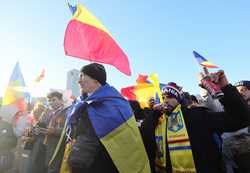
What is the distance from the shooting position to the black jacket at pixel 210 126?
9.72 feet

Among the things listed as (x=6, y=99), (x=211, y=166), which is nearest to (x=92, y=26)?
(x=211, y=166)

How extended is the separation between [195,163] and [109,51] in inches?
88.8

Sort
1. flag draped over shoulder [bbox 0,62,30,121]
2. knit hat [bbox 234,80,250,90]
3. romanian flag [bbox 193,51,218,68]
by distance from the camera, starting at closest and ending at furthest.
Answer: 1. knit hat [bbox 234,80,250,90]
2. romanian flag [bbox 193,51,218,68]
3. flag draped over shoulder [bbox 0,62,30,121]

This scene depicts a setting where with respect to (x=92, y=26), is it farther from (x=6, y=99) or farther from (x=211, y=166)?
(x=6, y=99)

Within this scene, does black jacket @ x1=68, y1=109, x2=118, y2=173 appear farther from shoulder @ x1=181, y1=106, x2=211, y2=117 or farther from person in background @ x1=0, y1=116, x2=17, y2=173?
person in background @ x1=0, y1=116, x2=17, y2=173

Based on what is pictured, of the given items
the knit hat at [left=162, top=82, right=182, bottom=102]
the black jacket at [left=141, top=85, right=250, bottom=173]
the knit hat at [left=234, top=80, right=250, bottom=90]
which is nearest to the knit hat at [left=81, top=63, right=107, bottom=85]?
the knit hat at [left=162, top=82, right=182, bottom=102]

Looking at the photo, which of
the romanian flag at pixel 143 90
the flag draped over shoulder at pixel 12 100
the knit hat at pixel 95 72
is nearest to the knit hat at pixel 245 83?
the knit hat at pixel 95 72

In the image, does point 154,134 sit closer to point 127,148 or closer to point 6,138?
point 127,148

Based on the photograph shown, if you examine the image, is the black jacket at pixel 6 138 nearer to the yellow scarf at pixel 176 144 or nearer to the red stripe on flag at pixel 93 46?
the red stripe on flag at pixel 93 46

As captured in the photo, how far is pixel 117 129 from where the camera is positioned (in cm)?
303

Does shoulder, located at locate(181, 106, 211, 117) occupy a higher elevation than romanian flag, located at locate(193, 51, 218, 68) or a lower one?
lower

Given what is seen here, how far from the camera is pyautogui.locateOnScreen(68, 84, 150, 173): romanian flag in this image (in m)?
2.95

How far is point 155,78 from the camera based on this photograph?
7.54 metres

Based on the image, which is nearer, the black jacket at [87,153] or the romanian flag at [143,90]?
the black jacket at [87,153]
